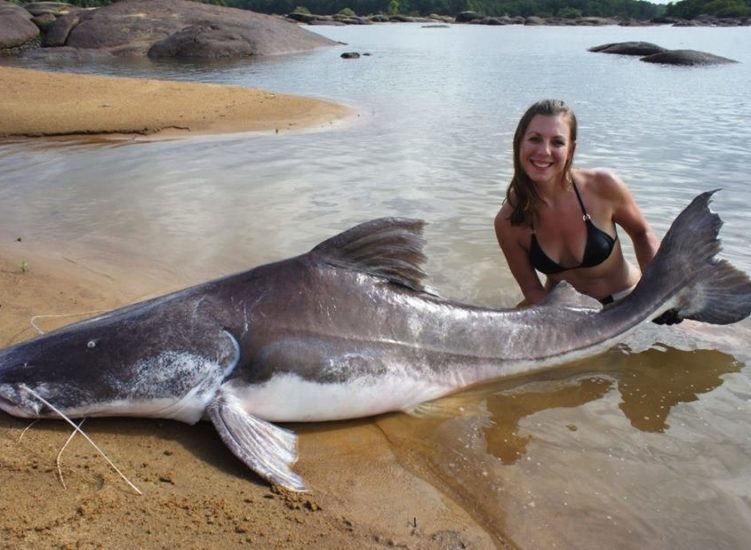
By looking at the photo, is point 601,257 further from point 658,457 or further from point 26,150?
point 26,150

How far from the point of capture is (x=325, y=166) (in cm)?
1023

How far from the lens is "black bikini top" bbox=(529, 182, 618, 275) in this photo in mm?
4781

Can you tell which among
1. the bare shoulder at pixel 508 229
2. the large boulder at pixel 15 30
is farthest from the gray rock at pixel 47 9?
the bare shoulder at pixel 508 229

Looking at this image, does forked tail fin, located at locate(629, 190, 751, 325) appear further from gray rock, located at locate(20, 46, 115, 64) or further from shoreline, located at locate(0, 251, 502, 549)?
gray rock, located at locate(20, 46, 115, 64)

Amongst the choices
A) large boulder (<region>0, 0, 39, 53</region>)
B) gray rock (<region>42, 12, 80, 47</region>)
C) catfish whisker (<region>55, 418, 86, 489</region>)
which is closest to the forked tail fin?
catfish whisker (<region>55, 418, 86, 489</region>)

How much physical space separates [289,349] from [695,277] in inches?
108

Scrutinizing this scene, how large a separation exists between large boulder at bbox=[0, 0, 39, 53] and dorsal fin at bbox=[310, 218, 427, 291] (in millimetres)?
33635

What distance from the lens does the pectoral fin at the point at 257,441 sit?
310cm

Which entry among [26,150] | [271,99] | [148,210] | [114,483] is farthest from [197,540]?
[271,99]

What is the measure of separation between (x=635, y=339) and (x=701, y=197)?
3.69ft

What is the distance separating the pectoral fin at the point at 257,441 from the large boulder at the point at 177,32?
99.4 feet

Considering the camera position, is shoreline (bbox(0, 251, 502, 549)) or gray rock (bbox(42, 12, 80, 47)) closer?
shoreline (bbox(0, 251, 502, 549))

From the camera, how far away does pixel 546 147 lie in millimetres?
4562

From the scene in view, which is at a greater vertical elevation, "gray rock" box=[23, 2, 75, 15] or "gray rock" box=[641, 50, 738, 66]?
"gray rock" box=[23, 2, 75, 15]
